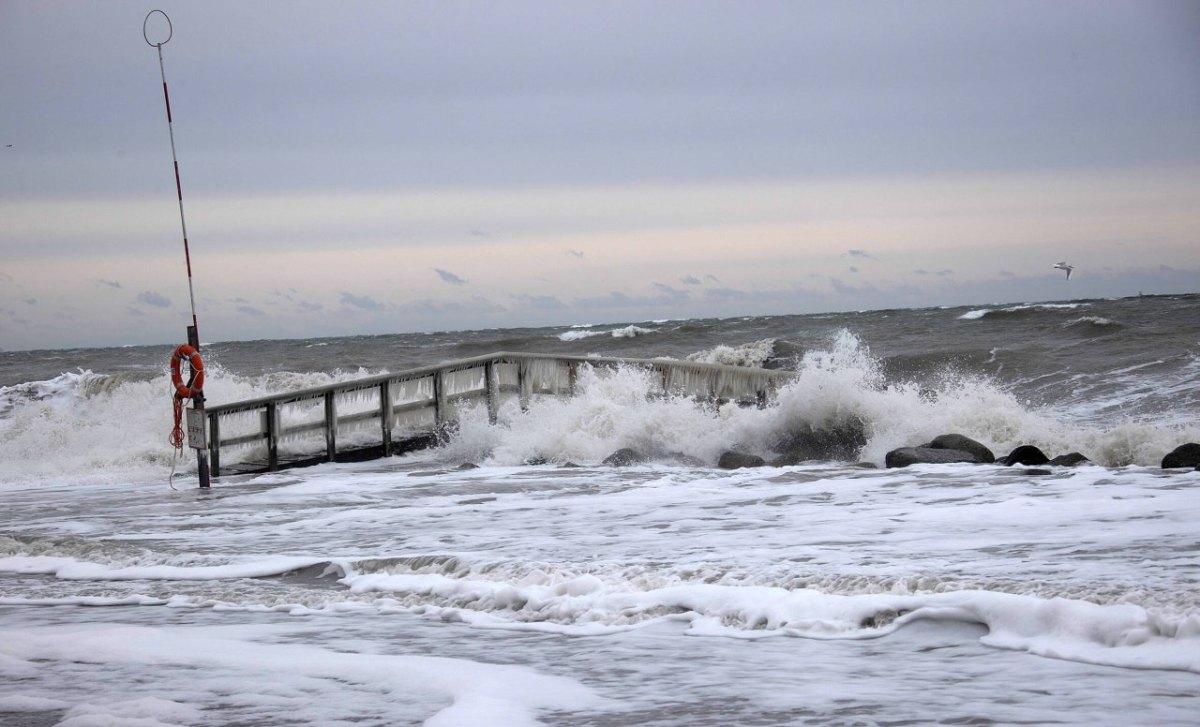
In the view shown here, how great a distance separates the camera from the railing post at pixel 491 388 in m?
16.1

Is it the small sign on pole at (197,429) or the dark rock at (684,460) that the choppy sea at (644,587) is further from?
the small sign on pole at (197,429)

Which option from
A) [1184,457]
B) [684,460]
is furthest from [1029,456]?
[684,460]

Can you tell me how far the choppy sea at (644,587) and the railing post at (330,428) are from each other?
1.06m

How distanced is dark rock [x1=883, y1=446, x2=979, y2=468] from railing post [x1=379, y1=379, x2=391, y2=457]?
23.3 feet

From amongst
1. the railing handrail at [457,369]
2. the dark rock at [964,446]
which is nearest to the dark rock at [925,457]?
the dark rock at [964,446]

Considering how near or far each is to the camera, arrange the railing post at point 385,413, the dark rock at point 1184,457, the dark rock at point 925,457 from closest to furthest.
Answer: the dark rock at point 1184,457 < the dark rock at point 925,457 < the railing post at point 385,413

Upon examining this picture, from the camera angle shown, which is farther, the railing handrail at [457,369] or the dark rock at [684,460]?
the railing handrail at [457,369]

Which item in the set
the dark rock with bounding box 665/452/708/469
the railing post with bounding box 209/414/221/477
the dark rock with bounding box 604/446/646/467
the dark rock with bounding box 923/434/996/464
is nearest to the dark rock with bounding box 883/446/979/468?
the dark rock with bounding box 923/434/996/464

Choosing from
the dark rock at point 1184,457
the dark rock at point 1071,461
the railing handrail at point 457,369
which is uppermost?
the railing handrail at point 457,369

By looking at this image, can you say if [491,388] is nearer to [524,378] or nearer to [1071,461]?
[524,378]

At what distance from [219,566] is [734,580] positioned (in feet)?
11.1

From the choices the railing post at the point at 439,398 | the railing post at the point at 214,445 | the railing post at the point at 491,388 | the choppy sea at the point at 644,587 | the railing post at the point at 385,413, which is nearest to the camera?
the choppy sea at the point at 644,587

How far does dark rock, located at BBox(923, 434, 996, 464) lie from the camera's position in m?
10.8

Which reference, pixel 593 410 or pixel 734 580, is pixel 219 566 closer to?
pixel 734 580
